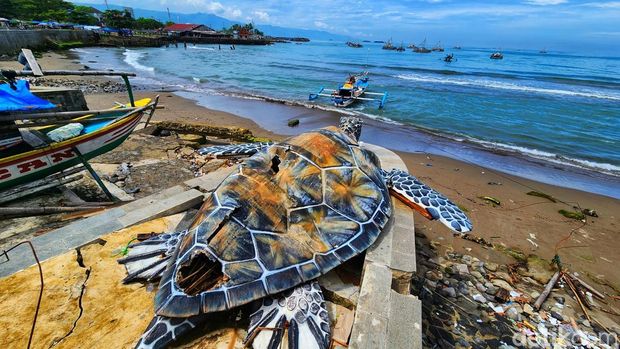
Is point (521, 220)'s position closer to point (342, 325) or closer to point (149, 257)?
point (342, 325)

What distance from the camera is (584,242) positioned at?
20.0ft

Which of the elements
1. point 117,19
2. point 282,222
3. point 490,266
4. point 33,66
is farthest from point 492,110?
point 117,19

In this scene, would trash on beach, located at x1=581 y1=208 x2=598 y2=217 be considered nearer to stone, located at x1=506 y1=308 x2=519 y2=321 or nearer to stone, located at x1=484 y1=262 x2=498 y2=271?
stone, located at x1=484 y1=262 x2=498 y2=271

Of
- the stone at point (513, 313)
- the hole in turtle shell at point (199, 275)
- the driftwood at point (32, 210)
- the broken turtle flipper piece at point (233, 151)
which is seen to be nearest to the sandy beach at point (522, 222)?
the stone at point (513, 313)

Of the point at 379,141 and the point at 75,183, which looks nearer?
the point at 75,183

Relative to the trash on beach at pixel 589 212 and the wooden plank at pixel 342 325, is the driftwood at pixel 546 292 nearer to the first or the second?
the wooden plank at pixel 342 325

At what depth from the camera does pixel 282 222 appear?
120 inches

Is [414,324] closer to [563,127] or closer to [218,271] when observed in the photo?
[218,271]

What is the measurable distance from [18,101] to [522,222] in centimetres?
983

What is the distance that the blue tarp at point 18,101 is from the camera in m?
4.26

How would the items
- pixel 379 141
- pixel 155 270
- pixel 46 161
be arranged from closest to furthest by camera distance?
pixel 155 270 → pixel 46 161 → pixel 379 141

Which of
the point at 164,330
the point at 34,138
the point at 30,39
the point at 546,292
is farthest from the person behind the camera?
the point at 30,39

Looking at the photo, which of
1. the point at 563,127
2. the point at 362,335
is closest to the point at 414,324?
the point at 362,335

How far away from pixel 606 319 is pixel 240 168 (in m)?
5.57
